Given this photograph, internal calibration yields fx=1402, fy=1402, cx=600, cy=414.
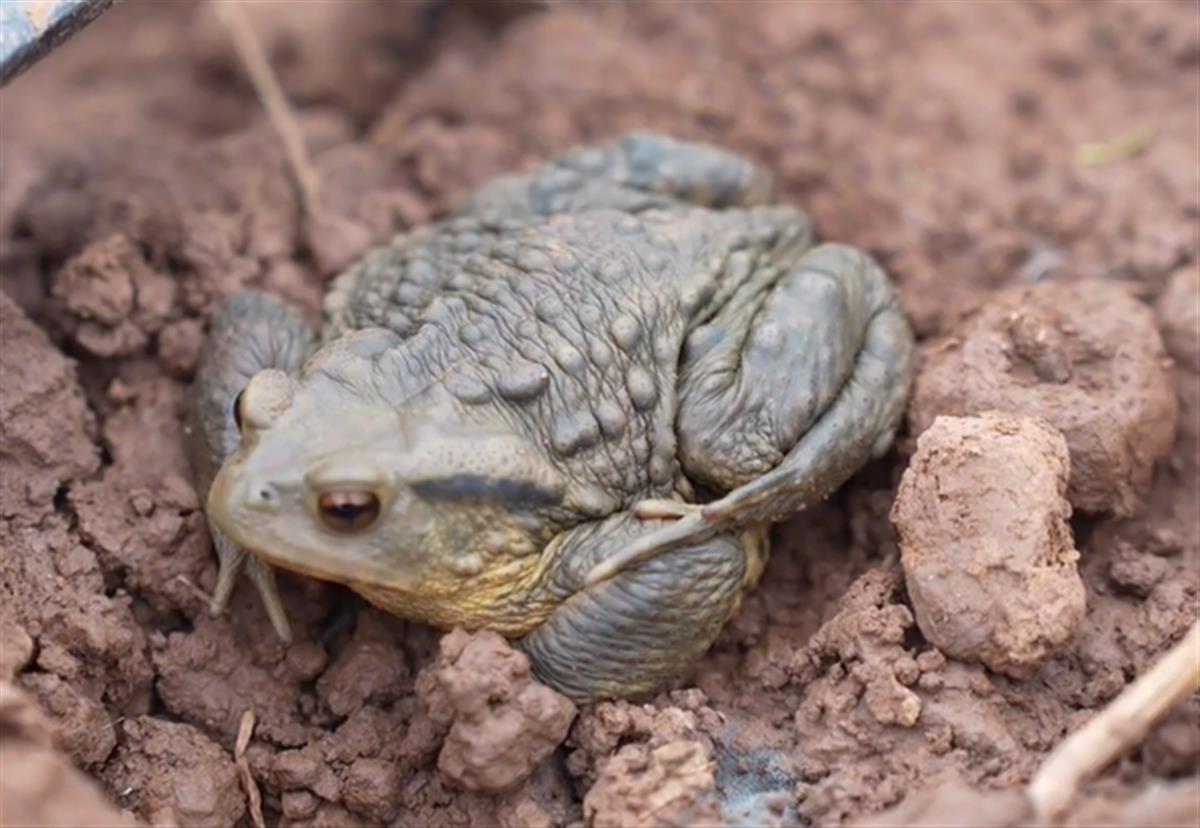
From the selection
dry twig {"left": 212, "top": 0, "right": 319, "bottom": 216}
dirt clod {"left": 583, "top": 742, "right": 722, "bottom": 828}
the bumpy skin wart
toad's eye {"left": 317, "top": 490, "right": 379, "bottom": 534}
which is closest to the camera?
dirt clod {"left": 583, "top": 742, "right": 722, "bottom": 828}

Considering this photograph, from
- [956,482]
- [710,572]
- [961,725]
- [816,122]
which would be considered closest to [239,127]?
[816,122]

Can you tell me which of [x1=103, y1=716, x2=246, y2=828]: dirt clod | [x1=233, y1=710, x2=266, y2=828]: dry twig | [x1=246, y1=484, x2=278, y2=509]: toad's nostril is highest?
[x1=246, y1=484, x2=278, y2=509]: toad's nostril

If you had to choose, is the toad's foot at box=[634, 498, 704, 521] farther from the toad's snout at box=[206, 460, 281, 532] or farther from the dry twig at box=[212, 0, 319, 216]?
the dry twig at box=[212, 0, 319, 216]

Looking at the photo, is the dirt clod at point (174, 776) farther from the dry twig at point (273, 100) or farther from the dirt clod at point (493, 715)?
the dry twig at point (273, 100)

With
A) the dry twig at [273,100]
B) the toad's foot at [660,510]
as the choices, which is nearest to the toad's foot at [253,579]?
the toad's foot at [660,510]

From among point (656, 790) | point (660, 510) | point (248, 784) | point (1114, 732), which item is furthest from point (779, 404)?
point (248, 784)

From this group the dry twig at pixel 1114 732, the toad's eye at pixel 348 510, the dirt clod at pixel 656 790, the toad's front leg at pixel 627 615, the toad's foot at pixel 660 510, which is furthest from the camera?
the toad's foot at pixel 660 510

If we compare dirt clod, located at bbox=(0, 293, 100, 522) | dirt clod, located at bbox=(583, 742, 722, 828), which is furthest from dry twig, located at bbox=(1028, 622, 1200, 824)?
dirt clod, located at bbox=(0, 293, 100, 522)
